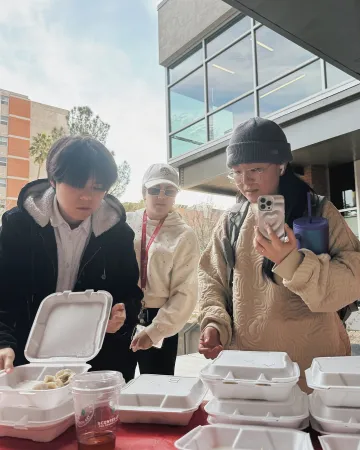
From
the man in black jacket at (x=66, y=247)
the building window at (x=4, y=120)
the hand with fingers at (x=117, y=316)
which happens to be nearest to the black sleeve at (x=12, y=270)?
the man in black jacket at (x=66, y=247)

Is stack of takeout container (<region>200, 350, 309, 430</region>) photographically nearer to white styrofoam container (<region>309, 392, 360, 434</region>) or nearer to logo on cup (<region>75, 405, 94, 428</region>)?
white styrofoam container (<region>309, 392, 360, 434</region>)

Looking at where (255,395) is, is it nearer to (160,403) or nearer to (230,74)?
(160,403)

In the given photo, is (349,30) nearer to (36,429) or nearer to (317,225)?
(317,225)

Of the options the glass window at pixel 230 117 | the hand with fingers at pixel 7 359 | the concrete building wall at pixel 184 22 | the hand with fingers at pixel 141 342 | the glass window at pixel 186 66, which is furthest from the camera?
the glass window at pixel 186 66

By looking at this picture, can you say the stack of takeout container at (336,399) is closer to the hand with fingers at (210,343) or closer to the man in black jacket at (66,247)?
the hand with fingers at (210,343)

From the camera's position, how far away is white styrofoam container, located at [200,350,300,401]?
86 cm

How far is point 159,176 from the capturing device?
216cm

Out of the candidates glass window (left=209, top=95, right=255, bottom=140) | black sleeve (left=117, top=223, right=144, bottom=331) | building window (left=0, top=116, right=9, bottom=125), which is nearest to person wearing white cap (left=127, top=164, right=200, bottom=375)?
black sleeve (left=117, top=223, right=144, bottom=331)

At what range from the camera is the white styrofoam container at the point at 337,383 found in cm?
83

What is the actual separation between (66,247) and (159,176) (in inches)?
33.3

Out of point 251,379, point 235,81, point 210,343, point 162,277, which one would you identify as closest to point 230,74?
point 235,81

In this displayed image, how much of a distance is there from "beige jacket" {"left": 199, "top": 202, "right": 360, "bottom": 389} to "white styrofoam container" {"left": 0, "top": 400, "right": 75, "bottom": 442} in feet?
1.90

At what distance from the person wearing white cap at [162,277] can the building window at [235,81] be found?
13.1 feet

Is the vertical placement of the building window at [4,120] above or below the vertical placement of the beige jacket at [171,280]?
above
